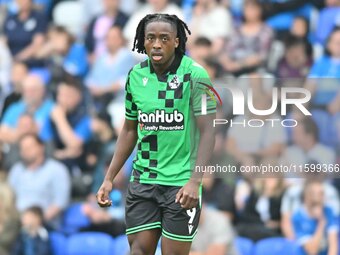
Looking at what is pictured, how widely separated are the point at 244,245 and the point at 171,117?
441 centimetres

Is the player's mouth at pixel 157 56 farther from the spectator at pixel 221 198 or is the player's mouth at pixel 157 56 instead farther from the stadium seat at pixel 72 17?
the stadium seat at pixel 72 17

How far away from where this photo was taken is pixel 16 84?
38.0ft

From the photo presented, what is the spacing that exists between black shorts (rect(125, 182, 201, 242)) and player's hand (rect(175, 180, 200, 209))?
171 mm

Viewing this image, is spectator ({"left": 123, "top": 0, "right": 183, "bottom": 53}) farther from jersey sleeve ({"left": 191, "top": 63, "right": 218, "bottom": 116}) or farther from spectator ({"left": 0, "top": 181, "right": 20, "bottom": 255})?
jersey sleeve ({"left": 191, "top": 63, "right": 218, "bottom": 116})

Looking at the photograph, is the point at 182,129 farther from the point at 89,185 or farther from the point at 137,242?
the point at 89,185

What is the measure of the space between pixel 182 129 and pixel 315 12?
194 inches

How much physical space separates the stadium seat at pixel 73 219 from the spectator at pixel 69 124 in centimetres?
55

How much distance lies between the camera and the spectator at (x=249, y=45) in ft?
34.1

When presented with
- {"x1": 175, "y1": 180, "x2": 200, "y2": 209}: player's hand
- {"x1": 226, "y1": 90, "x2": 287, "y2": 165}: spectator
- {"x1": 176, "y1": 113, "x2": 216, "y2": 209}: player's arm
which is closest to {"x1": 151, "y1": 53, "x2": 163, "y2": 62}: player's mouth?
{"x1": 176, "y1": 113, "x2": 216, "y2": 209}: player's arm

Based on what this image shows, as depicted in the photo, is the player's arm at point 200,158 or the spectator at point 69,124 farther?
the spectator at point 69,124

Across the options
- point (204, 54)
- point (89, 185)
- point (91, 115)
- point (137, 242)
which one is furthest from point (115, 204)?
point (137, 242)

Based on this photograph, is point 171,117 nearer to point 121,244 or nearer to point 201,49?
point 201,49

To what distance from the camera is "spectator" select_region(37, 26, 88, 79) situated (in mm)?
11328

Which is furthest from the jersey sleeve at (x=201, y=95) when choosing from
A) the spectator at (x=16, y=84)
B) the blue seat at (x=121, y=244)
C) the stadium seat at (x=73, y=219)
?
the spectator at (x=16, y=84)
